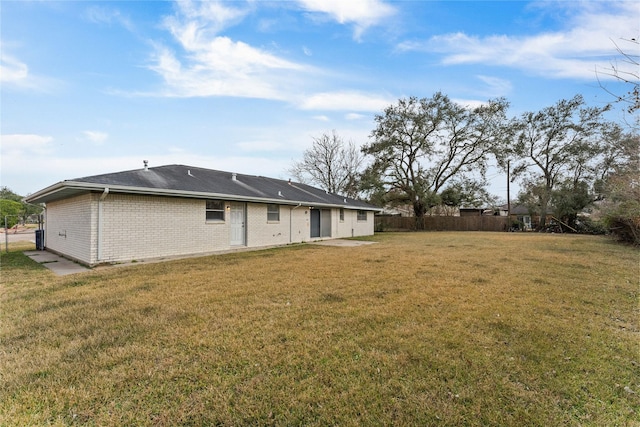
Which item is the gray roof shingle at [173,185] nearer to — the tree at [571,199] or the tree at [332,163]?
the tree at [332,163]

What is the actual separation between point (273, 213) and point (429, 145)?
59.9 feet

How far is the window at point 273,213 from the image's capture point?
1355 centimetres

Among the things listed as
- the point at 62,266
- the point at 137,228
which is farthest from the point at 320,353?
the point at 62,266

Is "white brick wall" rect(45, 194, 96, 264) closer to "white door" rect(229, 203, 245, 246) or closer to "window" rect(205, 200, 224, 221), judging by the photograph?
"window" rect(205, 200, 224, 221)

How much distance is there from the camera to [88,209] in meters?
8.27

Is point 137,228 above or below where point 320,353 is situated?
above

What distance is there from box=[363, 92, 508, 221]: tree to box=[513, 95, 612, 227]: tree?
2932 millimetres

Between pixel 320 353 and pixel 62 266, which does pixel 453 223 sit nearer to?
pixel 320 353

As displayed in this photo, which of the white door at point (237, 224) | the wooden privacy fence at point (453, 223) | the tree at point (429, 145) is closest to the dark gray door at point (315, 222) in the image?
the white door at point (237, 224)

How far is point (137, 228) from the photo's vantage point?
29.4 feet

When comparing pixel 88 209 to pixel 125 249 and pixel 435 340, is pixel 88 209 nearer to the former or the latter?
pixel 125 249

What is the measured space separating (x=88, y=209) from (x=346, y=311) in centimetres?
835

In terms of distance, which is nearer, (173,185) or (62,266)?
(62,266)

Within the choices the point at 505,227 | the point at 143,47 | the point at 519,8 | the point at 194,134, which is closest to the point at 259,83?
the point at 143,47
